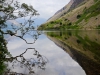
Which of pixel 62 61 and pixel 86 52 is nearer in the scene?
pixel 62 61

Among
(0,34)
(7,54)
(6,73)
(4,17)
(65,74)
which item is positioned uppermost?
(4,17)

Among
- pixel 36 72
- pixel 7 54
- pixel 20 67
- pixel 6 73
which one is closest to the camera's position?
pixel 6 73

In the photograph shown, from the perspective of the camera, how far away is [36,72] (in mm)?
30609

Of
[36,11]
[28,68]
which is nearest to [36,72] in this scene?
[28,68]

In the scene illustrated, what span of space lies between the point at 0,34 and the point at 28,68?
7.62 m

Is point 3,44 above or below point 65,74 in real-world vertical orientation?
above

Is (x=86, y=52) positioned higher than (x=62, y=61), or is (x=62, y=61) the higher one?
(x=86, y=52)

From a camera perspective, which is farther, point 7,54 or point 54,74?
point 54,74

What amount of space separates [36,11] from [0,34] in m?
6.86

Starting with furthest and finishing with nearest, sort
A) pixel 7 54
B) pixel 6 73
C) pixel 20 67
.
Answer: pixel 20 67, pixel 7 54, pixel 6 73

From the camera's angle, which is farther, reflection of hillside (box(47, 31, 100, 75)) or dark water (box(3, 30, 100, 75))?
reflection of hillside (box(47, 31, 100, 75))

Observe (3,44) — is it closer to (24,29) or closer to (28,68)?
(24,29)

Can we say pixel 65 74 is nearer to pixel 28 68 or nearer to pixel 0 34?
pixel 28 68

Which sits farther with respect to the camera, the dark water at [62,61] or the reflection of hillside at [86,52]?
the reflection of hillside at [86,52]
